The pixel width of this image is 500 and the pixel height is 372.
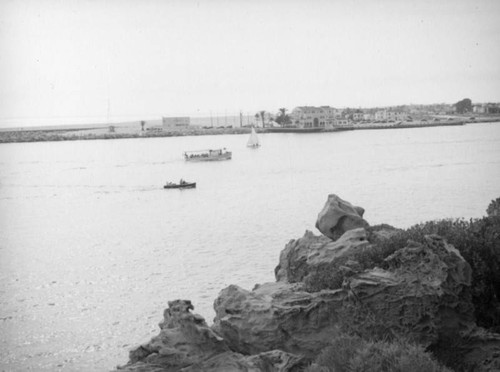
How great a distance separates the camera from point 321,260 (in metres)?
18.5

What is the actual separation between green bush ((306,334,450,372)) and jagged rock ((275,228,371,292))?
3335mm

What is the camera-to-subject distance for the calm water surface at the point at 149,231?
76.8ft

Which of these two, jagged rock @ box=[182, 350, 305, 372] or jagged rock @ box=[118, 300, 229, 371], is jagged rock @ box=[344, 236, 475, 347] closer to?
jagged rock @ box=[182, 350, 305, 372]

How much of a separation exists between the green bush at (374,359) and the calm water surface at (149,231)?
11109 millimetres

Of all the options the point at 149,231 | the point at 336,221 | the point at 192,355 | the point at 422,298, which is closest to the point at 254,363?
the point at 192,355

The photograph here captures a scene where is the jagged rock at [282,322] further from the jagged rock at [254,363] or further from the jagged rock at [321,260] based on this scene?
the jagged rock at [254,363]

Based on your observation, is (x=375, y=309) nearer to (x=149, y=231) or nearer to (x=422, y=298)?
(x=422, y=298)

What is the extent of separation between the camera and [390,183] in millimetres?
68562

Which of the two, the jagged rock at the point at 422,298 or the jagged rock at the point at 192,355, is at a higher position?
the jagged rock at the point at 422,298

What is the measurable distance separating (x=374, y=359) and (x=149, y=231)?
36449mm

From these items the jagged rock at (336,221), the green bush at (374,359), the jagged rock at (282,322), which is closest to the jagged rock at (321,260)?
the jagged rock at (282,322)

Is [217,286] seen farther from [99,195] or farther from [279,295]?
[99,195]

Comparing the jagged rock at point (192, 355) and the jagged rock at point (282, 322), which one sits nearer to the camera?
the jagged rock at point (192, 355)

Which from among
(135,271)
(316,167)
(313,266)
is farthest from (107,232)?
(316,167)
